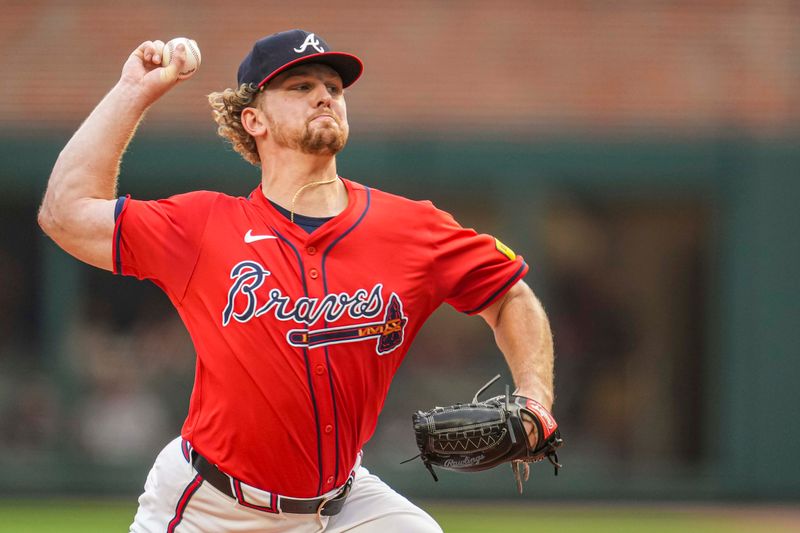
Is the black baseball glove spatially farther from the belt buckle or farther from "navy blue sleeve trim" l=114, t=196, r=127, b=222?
"navy blue sleeve trim" l=114, t=196, r=127, b=222

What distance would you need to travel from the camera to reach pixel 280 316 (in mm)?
3840

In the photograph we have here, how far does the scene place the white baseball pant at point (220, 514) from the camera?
3926 mm

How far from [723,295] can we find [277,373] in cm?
809

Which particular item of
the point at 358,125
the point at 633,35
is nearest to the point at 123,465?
the point at 358,125

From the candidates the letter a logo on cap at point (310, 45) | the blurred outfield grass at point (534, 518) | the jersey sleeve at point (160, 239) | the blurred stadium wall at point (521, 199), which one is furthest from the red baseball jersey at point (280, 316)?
the blurred stadium wall at point (521, 199)

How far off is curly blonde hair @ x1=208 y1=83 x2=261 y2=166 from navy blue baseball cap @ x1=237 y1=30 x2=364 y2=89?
0.05m

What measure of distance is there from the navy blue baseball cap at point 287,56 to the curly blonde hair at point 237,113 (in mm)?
52

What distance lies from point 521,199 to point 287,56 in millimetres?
7380

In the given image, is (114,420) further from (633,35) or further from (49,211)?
(49,211)

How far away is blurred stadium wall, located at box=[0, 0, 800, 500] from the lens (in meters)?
11.1

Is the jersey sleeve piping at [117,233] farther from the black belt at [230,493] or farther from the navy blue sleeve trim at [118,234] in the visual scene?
the black belt at [230,493]

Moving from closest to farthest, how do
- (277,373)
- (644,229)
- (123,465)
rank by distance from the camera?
1. (277,373)
2. (123,465)
3. (644,229)

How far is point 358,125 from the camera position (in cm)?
1133

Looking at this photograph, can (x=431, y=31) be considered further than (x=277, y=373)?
Yes
